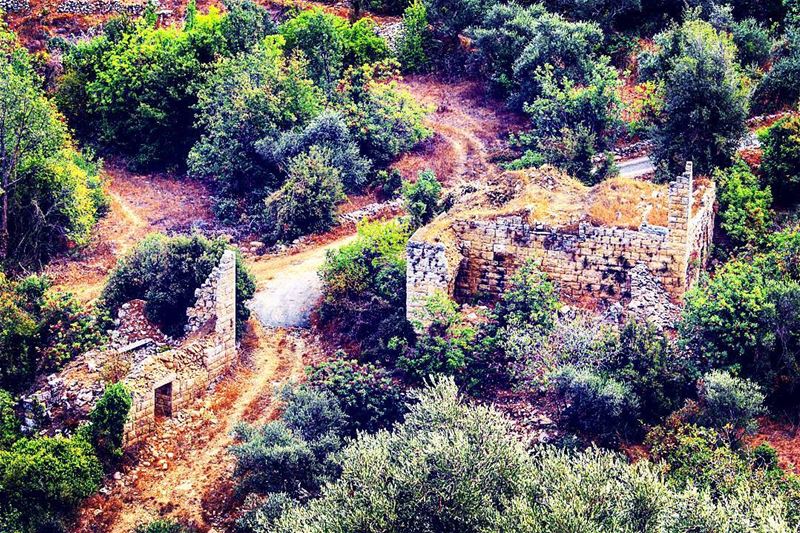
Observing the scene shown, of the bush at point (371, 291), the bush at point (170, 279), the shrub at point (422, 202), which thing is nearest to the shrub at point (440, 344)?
the bush at point (371, 291)

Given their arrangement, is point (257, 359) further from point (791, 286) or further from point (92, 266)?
point (791, 286)

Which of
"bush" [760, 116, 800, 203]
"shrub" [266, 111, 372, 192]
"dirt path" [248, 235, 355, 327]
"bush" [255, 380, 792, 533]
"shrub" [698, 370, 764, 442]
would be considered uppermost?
"shrub" [266, 111, 372, 192]

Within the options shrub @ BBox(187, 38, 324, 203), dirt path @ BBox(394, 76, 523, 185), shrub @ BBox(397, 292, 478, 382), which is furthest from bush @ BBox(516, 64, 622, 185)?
shrub @ BBox(397, 292, 478, 382)

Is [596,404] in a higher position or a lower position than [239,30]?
lower

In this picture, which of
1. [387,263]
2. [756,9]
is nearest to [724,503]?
[387,263]

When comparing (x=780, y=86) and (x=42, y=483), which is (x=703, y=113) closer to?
(x=780, y=86)

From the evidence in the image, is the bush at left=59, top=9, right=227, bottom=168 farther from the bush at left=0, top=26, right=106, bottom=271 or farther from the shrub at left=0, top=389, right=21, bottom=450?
the shrub at left=0, top=389, right=21, bottom=450

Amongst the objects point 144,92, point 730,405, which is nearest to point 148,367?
point 730,405
